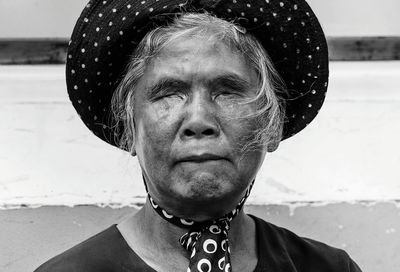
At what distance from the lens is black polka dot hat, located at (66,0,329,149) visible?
7.21 ft

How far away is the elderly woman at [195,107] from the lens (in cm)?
207

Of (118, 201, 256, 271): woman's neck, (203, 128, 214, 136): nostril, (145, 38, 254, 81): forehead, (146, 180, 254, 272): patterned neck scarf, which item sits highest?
(145, 38, 254, 81): forehead

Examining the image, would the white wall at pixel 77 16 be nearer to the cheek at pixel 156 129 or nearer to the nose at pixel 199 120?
the cheek at pixel 156 129

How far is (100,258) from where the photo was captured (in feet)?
7.14

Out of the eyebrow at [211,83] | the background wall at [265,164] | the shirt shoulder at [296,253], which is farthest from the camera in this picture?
the background wall at [265,164]

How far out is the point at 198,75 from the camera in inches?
83.0

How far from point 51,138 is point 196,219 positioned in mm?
1012

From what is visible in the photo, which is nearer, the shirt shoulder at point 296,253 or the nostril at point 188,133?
the nostril at point 188,133

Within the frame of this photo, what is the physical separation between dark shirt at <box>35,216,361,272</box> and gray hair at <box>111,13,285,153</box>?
0.29m

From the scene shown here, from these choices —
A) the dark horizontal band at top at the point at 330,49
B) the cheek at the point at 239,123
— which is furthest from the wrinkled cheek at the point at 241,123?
the dark horizontal band at top at the point at 330,49

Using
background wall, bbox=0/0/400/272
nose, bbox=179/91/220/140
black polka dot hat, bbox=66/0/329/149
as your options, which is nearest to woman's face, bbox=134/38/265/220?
nose, bbox=179/91/220/140

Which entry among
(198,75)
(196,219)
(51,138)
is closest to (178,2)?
(198,75)

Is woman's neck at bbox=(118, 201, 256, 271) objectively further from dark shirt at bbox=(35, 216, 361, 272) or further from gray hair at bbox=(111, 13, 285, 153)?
gray hair at bbox=(111, 13, 285, 153)

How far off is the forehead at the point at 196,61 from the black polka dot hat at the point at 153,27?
10 cm
